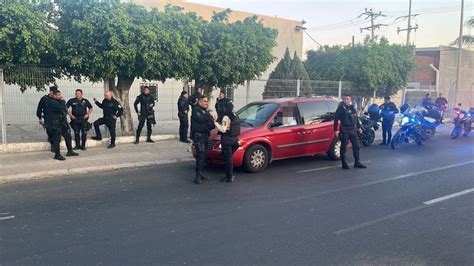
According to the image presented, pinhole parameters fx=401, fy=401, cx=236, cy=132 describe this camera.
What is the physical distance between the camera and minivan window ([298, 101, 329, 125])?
9438 millimetres

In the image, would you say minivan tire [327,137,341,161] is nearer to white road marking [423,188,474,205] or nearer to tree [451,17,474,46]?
white road marking [423,188,474,205]

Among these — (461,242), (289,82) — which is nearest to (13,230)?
(461,242)

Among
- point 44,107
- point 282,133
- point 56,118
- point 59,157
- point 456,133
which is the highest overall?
point 44,107

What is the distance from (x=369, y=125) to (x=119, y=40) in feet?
26.3

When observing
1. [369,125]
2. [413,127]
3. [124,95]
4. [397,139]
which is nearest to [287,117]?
[369,125]

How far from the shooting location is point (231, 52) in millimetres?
12617

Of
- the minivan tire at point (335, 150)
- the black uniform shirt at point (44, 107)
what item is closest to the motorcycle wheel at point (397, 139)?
the minivan tire at point (335, 150)

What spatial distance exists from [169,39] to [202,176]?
4.88m

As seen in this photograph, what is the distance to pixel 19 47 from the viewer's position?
945cm

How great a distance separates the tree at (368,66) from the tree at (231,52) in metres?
6.42

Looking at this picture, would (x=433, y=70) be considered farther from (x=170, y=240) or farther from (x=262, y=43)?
(x=170, y=240)

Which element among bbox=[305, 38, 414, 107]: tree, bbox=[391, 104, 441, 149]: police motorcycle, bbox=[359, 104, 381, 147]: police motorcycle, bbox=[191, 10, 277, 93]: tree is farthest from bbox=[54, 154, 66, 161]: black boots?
bbox=[305, 38, 414, 107]: tree

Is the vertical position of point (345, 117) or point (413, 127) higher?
point (345, 117)

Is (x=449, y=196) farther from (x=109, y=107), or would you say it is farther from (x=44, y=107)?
(x=44, y=107)
